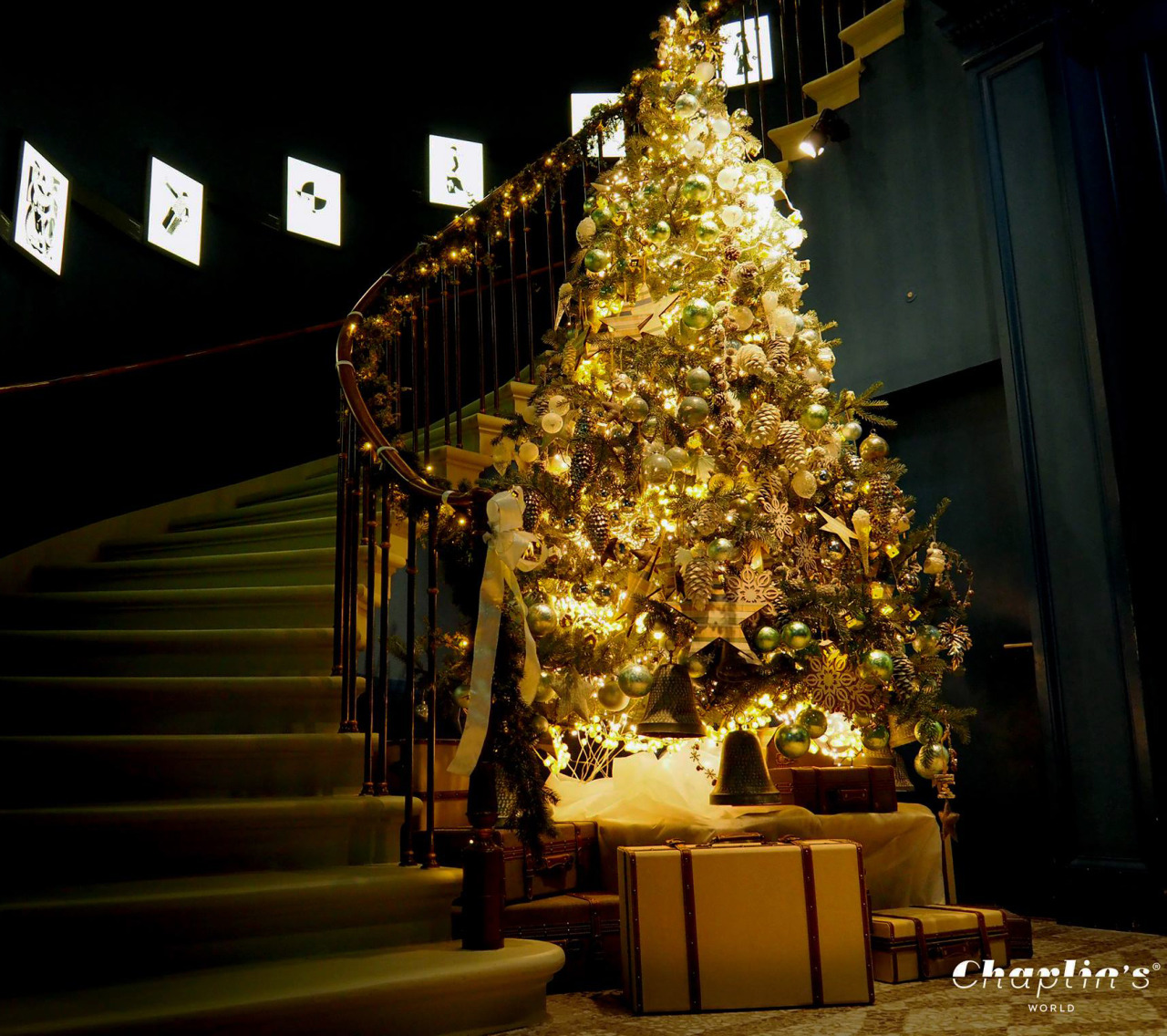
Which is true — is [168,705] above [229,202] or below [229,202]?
below

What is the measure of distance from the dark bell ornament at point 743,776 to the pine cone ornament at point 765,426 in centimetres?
109

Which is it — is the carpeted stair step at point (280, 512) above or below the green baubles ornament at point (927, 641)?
above

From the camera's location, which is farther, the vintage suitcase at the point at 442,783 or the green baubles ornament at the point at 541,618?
the green baubles ornament at the point at 541,618

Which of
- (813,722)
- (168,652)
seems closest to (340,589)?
(168,652)

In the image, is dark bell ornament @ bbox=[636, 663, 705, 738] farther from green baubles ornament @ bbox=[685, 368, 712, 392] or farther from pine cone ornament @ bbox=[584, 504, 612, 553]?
green baubles ornament @ bbox=[685, 368, 712, 392]

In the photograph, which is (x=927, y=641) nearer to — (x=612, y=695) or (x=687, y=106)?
(x=612, y=695)

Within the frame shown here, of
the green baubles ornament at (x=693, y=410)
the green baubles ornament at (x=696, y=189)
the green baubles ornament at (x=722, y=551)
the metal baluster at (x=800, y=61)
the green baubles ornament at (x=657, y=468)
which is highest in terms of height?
the metal baluster at (x=800, y=61)

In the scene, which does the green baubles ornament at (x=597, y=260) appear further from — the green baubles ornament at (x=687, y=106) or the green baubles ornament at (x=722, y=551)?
the green baubles ornament at (x=722, y=551)

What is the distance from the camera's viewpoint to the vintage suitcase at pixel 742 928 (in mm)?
2539

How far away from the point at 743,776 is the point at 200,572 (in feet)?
7.09

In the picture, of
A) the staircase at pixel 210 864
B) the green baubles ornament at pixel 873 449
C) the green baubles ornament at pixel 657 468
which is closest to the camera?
the staircase at pixel 210 864

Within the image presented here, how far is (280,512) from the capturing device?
4.50 m

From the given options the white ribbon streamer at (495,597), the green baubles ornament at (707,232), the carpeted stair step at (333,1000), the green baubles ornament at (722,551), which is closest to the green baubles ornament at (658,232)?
the green baubles ornament at (707,232)

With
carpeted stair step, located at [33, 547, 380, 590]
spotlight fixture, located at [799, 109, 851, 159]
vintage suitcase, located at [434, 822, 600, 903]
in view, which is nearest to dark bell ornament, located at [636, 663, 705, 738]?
vintage suitcase, located at [434, 822, 600, 903]
